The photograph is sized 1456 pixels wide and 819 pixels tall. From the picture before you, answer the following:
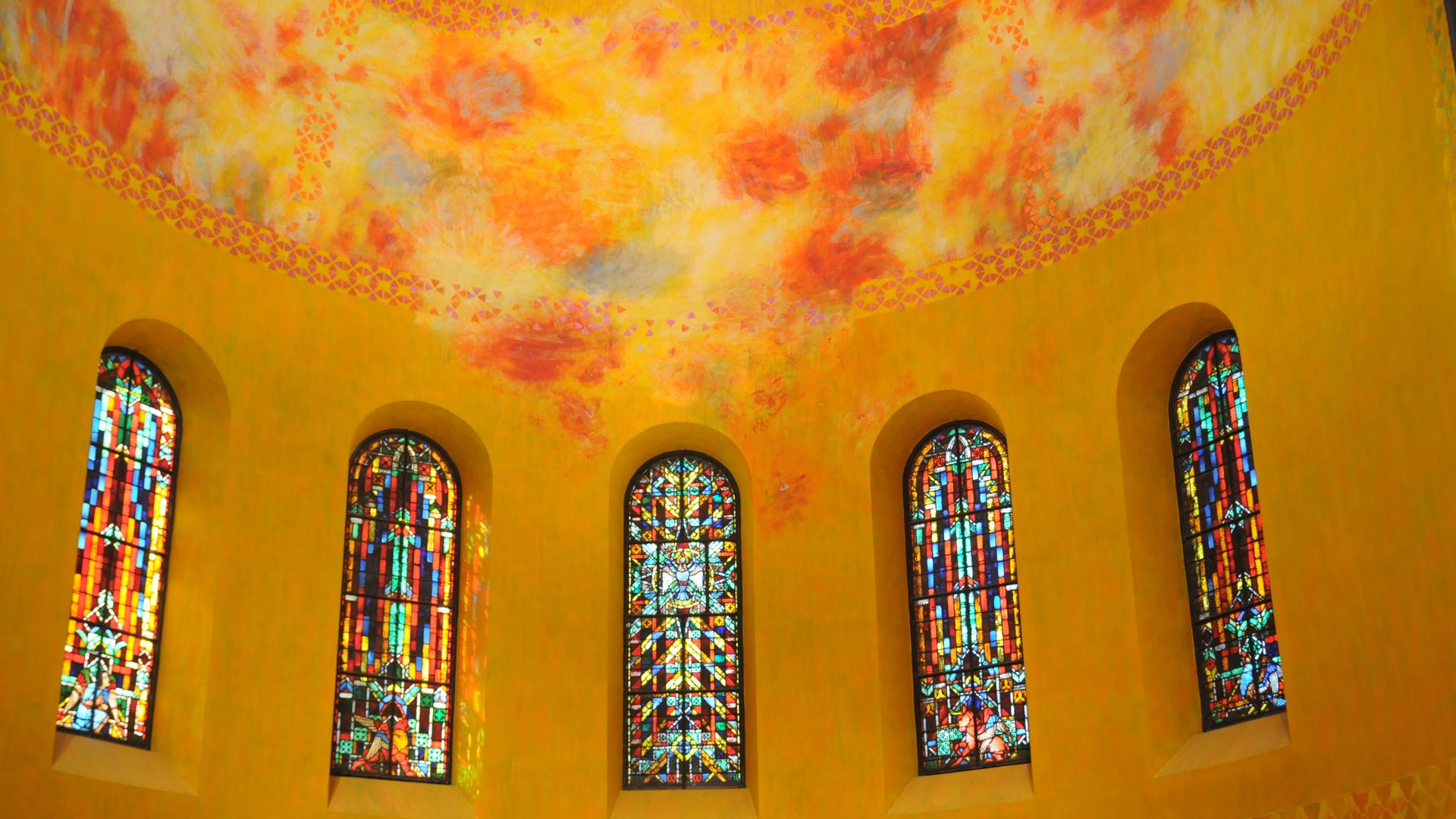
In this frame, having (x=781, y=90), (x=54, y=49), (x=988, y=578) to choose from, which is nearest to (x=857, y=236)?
(x=781, y=90)

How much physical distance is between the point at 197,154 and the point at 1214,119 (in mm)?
9441

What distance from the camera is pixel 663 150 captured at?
1841 centimetres

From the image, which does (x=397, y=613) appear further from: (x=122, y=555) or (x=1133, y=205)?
(x=1133, y=205)

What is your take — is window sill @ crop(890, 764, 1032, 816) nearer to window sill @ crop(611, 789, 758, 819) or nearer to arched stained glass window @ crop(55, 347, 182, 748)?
window sill @ crop(611, 789, 758, 819)

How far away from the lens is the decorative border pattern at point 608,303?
14.7m

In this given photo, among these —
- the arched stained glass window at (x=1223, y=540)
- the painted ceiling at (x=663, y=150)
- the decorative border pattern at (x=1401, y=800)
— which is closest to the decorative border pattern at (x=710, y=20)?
the painted ceiling at (x=663, y=150)

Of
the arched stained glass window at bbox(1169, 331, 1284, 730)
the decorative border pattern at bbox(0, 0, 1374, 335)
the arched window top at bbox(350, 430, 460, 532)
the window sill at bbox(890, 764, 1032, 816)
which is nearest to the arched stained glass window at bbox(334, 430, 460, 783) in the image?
the arched window top at bbox(350, 430, 460, 532)

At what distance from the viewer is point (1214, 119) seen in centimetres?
1570

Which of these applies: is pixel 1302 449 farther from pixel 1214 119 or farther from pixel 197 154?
pixel 197 154

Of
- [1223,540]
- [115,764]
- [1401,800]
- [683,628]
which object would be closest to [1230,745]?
[1223,540]

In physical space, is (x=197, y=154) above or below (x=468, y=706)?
above

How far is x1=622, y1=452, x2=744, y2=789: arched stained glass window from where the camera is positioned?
17.3 meters

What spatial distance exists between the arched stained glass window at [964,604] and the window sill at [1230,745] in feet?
5.63

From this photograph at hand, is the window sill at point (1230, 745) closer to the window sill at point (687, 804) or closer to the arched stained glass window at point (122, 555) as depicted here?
the window sill at point (687, 804)
